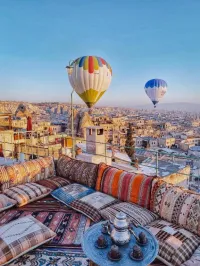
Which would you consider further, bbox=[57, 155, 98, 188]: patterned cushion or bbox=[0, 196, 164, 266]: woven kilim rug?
bbox=[57, 155, 98, 188]: patterned cushion

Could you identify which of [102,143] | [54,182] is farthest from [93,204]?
[102,143]

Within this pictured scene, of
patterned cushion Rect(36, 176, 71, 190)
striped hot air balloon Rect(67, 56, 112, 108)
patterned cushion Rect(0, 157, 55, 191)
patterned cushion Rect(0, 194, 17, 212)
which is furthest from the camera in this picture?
striped hot air balloon Rect(67, 56, 112, 108)

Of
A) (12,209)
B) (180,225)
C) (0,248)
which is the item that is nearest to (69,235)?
(0,248)

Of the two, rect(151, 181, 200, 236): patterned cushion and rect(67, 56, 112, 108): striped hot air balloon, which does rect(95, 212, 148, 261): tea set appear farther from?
rect(67, 56, 112, 108): striped hot air balloon

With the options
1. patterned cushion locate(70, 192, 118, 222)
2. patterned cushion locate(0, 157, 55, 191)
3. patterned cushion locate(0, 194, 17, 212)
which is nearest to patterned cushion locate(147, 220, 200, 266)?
patterned cushion locate(70, 192, 118, 222)

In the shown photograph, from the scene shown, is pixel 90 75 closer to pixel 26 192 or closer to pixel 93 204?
pixel 26 192

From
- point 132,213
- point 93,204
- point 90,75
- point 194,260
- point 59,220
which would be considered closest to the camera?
point 194,260

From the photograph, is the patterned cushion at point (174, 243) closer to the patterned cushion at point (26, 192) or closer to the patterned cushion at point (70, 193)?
the patterned cushion at point (70, 193)
